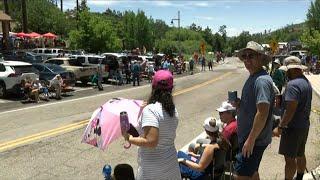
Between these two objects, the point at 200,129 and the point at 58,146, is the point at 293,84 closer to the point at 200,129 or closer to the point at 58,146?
the point at 58,146

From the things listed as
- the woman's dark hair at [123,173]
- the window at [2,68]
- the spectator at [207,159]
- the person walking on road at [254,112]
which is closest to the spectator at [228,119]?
the spectator at [207,159]

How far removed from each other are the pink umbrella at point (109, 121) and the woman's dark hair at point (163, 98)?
0.50 m

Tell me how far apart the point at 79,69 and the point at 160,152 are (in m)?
26.1

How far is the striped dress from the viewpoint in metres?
4.47

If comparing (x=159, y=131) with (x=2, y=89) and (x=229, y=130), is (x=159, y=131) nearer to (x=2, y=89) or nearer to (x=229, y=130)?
(x=229, y=130)

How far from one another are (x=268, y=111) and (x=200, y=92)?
21.0 metres

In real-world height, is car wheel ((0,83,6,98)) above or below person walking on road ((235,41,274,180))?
below

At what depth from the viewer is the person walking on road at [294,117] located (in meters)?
6.67

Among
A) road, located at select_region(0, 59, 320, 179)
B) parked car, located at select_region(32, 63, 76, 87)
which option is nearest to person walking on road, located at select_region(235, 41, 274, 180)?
road, located at select_region(0, 59, 320, 179)

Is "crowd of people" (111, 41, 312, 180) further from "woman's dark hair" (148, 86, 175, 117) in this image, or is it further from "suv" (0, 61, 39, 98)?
"suv" (0, 61, 39, 98)

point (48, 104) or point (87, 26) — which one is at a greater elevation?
point (87, 26)

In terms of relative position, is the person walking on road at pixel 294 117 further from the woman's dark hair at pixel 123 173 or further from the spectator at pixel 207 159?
the woman's dark hair at pixel 123 173

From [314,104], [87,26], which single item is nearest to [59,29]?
[87,26]

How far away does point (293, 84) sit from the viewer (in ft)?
22.2
